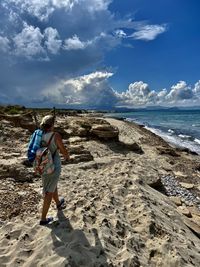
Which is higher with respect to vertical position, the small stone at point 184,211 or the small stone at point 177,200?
the small stone at point 184,211

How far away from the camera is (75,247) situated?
6.11m

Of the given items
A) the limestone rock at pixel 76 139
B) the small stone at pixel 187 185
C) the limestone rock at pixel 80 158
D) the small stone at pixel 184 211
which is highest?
the limestone rock at pixel 80 158

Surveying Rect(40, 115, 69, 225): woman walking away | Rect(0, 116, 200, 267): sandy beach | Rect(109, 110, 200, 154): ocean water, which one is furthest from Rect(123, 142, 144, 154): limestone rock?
Rect(40, 115, 69, 225): woman walking away

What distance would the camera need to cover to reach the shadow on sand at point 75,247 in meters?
5.76

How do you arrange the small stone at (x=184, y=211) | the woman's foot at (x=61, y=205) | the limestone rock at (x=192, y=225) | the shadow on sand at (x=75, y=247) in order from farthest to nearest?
the small stone at (x=184, y=211), the limestone rock at (x=192, y=225), the woman's foot at (x=61, y=205), the shadow on sand at (x=75, y=247)

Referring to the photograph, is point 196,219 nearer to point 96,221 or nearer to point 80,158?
point 96,221

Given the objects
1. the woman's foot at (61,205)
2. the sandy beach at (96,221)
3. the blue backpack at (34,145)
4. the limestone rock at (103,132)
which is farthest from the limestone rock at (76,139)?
the blue backpack at (34,145)

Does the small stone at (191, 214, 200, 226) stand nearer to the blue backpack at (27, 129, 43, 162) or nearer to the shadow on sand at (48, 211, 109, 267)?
the shadow on sand at (48, 211, 109, 267)

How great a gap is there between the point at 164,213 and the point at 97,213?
2.33m

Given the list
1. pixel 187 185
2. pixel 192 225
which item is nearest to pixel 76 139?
pixel 187 185

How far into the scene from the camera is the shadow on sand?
18.9 ft

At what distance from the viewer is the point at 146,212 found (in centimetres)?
833

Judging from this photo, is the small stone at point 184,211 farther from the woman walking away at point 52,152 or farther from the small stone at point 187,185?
the woman walking away at point 52,152

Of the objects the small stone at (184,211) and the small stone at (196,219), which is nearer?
the small stone at (196,219)
